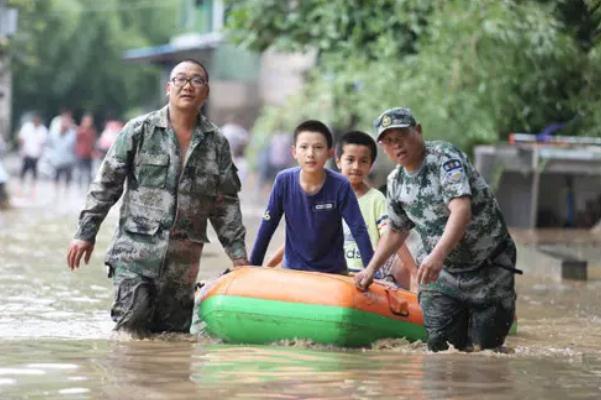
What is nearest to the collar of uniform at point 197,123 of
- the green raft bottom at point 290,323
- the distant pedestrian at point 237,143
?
the green raft bottom at point 290,323

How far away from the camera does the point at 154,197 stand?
892 centimetres

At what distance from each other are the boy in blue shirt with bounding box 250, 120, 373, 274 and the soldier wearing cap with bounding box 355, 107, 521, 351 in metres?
0.49

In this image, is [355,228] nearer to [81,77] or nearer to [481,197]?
[481,197]

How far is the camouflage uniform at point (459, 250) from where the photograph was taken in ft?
27.8

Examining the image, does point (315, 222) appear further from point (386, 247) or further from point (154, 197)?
point (154, 197)

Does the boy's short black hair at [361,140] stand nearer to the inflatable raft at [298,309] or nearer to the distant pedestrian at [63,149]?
the inflatable raft at [298,309]

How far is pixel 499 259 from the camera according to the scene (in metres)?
8.71

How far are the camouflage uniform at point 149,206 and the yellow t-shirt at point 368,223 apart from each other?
1417 mm

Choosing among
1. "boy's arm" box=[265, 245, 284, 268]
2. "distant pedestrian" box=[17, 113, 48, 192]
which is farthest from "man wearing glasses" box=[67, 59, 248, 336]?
"distant pedestrian" box=[17, 113, 48, 192]

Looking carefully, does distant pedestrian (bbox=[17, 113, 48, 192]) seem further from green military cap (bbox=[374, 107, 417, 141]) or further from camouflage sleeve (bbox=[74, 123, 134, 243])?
green military cap (bbox=[374, 107, 417, 141])

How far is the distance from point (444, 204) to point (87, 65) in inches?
2361

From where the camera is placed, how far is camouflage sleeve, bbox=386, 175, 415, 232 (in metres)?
8.72

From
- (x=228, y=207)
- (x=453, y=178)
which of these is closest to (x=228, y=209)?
(x=228, y=207)

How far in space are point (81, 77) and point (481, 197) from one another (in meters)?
60.1
